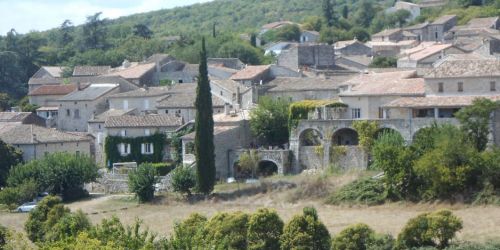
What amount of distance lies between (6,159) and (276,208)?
20.0 metres

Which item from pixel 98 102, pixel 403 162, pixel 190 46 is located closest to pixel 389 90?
pixel 403 162

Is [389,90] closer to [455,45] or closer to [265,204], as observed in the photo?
[265,204]

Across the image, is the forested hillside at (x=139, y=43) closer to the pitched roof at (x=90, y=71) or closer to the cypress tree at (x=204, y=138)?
the pitched roof at (x=90, y=71)

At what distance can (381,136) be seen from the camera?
206 feet

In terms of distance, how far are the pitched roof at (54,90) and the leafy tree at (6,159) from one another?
20.6 meters

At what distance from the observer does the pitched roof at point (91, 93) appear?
86.7 metres

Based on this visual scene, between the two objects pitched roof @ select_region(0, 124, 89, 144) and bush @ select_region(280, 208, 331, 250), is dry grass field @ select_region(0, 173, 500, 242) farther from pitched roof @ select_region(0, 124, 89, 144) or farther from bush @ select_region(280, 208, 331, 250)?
pitched roof @ select_region(0, 124, 89, 144)

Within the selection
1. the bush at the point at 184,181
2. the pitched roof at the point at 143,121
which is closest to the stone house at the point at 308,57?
the pitched roof at the point at 143,121

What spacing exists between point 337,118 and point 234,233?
2206cm

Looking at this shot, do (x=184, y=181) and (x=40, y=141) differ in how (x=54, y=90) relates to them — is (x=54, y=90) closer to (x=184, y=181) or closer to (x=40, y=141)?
(x=40, y=141)

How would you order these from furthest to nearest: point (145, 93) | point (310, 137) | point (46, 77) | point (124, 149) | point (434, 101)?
point (46, 77) < point (145, 93) < point (124, 149) < point (310, 137) < point (434, 101)

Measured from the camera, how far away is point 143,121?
241 ft

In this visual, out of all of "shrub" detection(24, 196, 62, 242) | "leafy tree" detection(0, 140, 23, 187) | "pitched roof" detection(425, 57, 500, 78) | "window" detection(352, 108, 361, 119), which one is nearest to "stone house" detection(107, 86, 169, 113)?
"leafy tree" detection(0, 140, 23, 187)

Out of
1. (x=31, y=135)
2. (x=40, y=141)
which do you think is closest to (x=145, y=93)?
(x=31, y=135)
